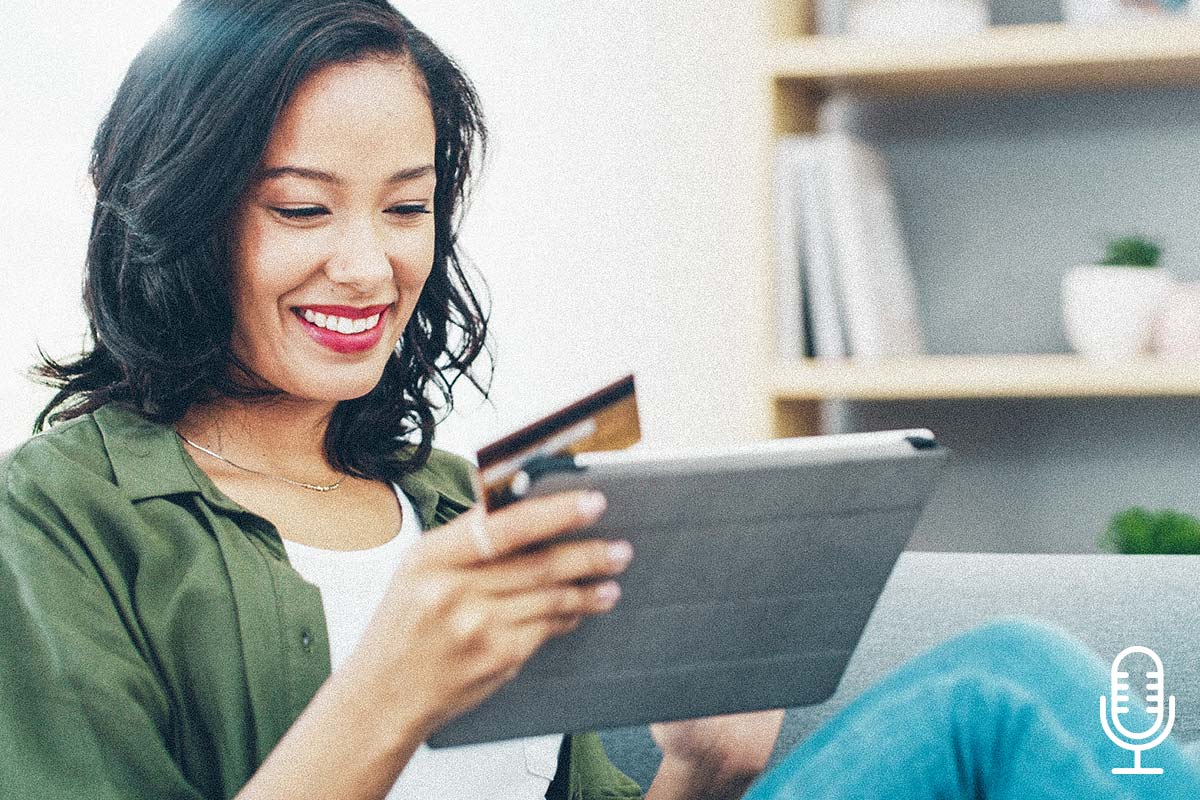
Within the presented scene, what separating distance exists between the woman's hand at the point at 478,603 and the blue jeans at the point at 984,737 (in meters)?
0.18

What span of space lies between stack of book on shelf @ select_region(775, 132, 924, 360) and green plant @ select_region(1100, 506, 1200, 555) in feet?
1.15

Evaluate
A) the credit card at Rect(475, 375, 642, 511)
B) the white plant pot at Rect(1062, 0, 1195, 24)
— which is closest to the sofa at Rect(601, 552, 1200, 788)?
the credit card at Rect(475, 375, 642, 511)

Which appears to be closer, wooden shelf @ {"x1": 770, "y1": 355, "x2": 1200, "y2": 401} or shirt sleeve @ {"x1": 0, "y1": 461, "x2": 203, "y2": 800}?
shirt sleeve @ {"x1": 0, "y1": 461, "x2": 203, "y2": 800}

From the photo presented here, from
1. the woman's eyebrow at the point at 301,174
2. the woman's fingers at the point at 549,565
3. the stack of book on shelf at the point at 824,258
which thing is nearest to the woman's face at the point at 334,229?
the woman's eyebrow at the point at 301,174

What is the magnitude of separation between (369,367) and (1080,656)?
552 mm

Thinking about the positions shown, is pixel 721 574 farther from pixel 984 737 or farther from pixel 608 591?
pixel 984 737

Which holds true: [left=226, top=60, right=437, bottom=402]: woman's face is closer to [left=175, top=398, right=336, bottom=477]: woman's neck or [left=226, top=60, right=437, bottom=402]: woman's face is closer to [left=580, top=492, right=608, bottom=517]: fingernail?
[left=175, top=398, right=336, bottom=477]: woman's neck

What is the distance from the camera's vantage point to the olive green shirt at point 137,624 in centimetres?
84

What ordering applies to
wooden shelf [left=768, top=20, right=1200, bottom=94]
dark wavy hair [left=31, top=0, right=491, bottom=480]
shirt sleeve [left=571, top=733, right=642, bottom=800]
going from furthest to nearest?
wooden shelf [left=768, top=20, right=1200, bottom=94] < shirt sleeve [left=571, top=733, right=642, bottom=800] < dark wavy hair [left=31, top=0, right=491, bottom=480]

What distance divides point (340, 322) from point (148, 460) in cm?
17

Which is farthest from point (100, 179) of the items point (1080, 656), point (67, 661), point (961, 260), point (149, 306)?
point (961, 260)

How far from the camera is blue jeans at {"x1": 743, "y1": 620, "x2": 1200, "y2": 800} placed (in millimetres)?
796

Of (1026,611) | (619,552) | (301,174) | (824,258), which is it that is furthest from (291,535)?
(824,258)

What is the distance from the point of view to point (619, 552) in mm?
743
